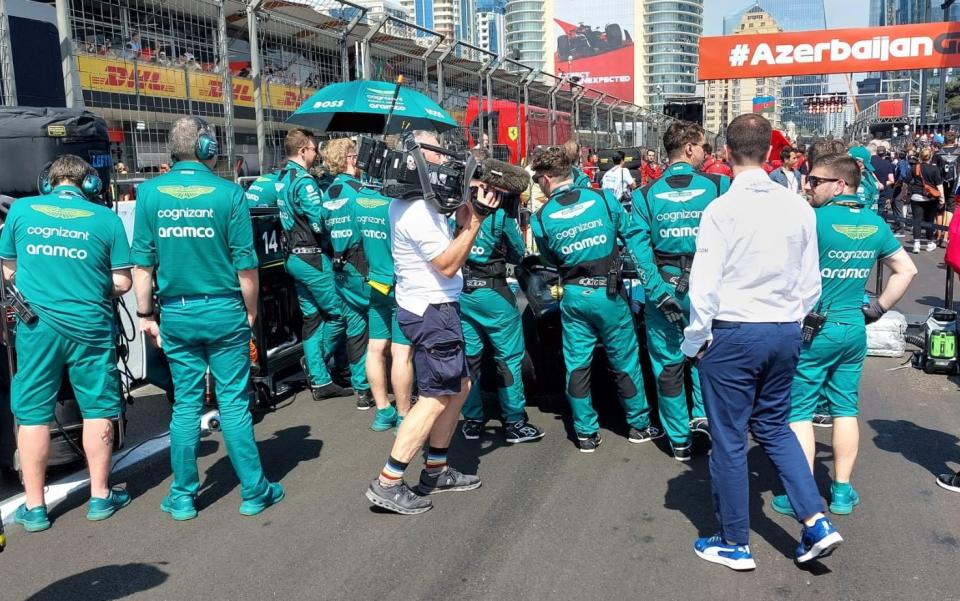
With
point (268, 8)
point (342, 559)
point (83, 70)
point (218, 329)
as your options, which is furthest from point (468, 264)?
point (268, 8)

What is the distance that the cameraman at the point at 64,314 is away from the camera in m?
3.96

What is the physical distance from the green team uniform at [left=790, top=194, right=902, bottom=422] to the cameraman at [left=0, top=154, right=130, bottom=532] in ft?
11.6

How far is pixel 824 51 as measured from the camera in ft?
85.3

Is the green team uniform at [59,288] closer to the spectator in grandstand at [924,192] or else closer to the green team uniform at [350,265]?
the green team uniform at [350,265]

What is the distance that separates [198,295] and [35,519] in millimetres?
1410

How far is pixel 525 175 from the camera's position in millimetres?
4520

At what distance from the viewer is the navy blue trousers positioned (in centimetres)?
330

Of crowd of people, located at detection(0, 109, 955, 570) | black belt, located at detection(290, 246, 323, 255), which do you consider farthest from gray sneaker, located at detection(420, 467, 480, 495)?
black belt, located at detection(290, 246, 323, 255)

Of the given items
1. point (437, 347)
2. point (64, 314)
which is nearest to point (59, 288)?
point (64, 314)

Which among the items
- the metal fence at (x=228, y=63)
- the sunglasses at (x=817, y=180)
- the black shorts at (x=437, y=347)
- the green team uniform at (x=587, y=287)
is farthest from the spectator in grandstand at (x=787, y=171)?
the black shorts at (x=437, y=347)

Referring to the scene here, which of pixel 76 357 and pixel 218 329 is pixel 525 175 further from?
pixel 76 357

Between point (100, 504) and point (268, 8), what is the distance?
19.9ft

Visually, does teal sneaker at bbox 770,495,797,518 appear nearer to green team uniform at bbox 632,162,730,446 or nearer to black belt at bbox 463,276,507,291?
green team uniform at bbox 632,162,730,446

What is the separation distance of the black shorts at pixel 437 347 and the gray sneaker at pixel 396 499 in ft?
1.71
